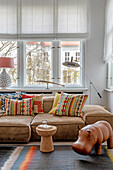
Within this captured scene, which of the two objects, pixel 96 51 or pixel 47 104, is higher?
pixel 96 51

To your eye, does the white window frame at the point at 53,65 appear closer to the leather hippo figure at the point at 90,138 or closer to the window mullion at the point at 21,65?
the window mullion at the point at 21,65

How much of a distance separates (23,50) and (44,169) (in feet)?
10.4

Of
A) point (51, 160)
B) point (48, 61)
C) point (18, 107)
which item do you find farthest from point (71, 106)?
point (48, 61)

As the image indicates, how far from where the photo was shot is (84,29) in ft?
14.1

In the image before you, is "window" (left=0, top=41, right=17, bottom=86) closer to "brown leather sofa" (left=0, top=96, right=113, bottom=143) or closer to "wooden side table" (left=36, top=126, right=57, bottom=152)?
"brown leather sofa" (left=0, top=96, right=113, bottom=143)

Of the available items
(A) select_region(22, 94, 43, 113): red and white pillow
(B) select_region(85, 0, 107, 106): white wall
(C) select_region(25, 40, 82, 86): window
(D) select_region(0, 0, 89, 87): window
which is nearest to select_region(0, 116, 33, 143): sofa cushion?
(A) select_region(22, 94, 43, 113): red and white pillow

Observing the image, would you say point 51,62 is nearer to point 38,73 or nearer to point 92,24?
point 38,73

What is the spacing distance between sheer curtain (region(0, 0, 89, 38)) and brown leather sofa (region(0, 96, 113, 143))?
222cm

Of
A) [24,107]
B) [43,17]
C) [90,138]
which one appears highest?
[43,17]

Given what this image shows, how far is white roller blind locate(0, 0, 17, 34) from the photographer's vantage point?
172 inches

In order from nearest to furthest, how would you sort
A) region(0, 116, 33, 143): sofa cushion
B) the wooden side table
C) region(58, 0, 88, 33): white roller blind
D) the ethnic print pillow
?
the wooden side table, region(0, 116, 33, 143): sofa cushion, the ethnic print pillow, region(58, 0, 88, 33): white roller blind

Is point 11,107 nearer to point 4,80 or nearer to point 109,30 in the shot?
point 4,80

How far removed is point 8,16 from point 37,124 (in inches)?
115

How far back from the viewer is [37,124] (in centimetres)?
283
